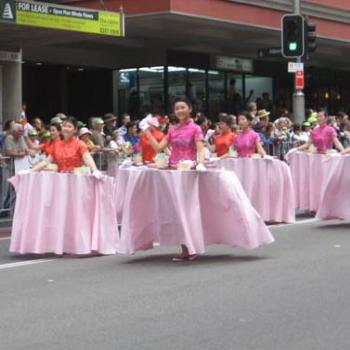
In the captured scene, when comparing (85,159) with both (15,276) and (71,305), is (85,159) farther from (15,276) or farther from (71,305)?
(71,305)

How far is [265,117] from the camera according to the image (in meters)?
20.8

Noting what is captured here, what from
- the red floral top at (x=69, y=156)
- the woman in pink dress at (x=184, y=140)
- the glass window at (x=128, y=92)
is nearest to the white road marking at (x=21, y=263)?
the red floral top at (x=69, y=156)

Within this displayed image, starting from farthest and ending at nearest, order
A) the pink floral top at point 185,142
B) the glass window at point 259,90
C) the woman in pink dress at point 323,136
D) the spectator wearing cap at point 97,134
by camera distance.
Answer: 1. the glass window at point 259,90
2. the spectator wearing cap at point 97,134
3. the woman in pink dress at point 323,136
4. the pink floral top at point 185,142

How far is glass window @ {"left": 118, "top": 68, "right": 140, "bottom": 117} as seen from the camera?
2875 cm

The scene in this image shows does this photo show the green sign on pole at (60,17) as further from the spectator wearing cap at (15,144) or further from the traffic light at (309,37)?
the traffic light at (309,37)

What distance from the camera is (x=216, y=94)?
99.7 feet

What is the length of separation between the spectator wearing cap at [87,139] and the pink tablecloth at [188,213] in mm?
5146

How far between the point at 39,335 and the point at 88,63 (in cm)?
2149

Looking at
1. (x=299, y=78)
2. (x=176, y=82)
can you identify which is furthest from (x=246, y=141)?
(x=176, y=82)

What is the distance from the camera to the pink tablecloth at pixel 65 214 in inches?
424

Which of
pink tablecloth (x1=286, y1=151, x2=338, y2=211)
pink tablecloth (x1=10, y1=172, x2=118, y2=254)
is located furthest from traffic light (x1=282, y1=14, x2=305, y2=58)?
pink tablecloth (x1=10, y1=172, x2=118, y2=254)

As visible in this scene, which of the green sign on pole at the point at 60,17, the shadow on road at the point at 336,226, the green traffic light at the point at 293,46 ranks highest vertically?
the green sign on pole at the point at 60,17

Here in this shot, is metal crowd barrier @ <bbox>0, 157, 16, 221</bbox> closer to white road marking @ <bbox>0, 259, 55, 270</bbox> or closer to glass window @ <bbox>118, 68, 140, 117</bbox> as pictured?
white road marking @ <bbox>0, 259, 55, 270</bbox>

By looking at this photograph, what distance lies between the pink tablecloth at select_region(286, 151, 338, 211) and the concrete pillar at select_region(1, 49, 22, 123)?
8.65 m
